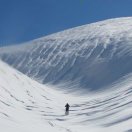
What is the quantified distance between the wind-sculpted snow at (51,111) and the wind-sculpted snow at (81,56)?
34.7 ft

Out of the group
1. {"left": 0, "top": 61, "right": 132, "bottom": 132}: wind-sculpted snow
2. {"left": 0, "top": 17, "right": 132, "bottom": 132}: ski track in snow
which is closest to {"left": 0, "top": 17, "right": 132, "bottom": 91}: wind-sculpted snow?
{"left": 0, "top": 17, "right": 132, "bottom": 132}: ski track in snow

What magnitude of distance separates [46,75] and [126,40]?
54.5ft

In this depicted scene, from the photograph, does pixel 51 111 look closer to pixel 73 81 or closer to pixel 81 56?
pixel 73 81

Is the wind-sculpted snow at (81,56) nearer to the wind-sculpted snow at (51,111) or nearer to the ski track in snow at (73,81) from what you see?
the ski track in snow at (73,81)

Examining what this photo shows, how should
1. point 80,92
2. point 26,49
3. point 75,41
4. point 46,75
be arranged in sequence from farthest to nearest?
point 26,49
point 75,41
point 46,75
point 80,92

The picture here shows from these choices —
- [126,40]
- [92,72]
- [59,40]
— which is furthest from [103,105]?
[59,40]

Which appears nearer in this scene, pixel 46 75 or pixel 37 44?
pixel 46 75

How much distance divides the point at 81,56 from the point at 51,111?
144 ft

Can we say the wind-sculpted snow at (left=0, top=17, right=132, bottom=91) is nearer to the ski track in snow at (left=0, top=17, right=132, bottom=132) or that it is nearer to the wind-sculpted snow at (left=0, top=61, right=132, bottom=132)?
the ski track in snow at (left=0, top=17, right=132, bottom=132)

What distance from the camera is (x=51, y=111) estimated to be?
40906 millimetres

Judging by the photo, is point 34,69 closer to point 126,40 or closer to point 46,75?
point 46,75

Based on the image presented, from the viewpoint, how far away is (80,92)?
62.1 meters

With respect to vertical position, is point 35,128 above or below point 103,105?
below

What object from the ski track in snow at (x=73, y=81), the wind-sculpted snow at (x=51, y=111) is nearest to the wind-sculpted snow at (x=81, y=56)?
the ski track in snow at (x=73, y=81)
